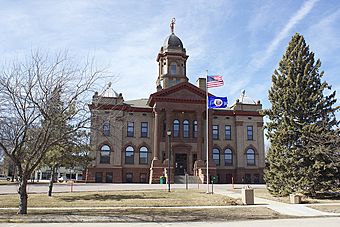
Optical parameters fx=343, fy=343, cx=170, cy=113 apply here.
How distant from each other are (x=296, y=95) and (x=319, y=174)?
5.78m

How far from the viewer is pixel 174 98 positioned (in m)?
46.8

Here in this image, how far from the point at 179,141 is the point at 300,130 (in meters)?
25.2

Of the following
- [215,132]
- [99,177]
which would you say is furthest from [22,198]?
[215,132]

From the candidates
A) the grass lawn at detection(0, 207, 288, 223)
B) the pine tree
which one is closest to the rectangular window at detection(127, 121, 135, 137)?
the pine tree

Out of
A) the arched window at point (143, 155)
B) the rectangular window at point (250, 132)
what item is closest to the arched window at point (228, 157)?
the rectangular window at point (250, 132)

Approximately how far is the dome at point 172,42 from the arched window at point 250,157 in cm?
2010

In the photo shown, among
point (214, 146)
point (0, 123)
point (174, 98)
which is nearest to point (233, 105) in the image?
point (214, 146)

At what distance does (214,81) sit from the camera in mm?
30500

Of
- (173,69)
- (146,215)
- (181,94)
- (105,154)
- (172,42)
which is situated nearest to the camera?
(146,215)

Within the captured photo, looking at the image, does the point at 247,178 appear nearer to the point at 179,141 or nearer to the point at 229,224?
the point at 179,141

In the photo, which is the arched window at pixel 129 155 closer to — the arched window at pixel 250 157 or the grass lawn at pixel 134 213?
the arched window at pixel 250 157

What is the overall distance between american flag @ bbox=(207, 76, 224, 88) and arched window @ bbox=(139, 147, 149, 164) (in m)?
20.5

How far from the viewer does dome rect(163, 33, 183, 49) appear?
5596cm

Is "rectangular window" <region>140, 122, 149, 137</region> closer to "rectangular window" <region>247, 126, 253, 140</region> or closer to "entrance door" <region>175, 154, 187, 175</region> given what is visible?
"entrance door" <region>175, 154, 187, 175</region>
